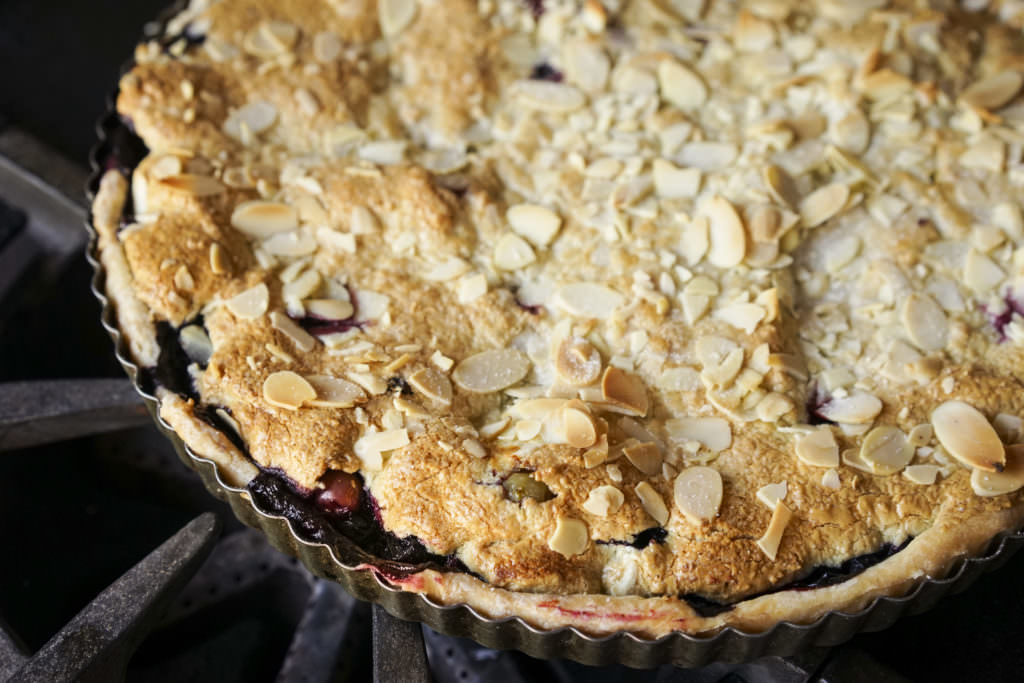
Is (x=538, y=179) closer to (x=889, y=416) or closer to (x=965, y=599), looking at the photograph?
(x=889, y=416)

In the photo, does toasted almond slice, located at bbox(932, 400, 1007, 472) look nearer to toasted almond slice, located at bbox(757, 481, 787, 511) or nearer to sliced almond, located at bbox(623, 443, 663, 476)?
toasted almond slice, located at bbox(757, 481, 787, 511)

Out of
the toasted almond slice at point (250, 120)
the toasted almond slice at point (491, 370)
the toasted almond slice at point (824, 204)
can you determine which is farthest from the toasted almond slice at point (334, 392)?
the toasted almond slice at point (824, 204)

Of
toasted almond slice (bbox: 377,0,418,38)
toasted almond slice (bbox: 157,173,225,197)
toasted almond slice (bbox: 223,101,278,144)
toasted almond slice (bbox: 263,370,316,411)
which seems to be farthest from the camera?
toasted almond slice (bbox: 377,0,418,38)

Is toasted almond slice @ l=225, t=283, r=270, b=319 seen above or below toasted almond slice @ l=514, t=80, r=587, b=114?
below

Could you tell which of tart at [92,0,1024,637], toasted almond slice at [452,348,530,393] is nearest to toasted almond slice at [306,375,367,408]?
tart at [92,0,1024,637]

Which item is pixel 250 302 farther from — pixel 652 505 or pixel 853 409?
pixel 853 409

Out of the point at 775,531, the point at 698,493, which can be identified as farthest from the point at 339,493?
the point at 775,531

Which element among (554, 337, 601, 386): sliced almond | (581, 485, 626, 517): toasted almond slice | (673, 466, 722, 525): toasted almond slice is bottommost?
(673, 466, 722, 525): toasted almond slice

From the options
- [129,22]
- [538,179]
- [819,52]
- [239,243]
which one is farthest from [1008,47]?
[129,22]
